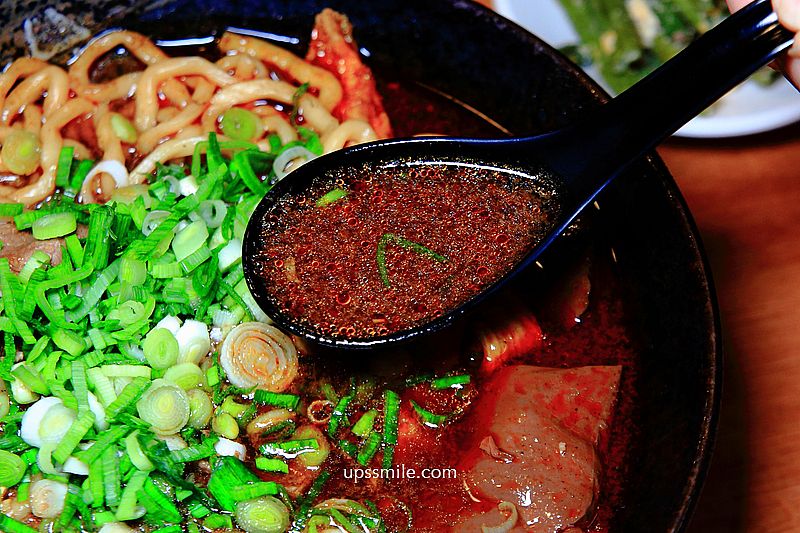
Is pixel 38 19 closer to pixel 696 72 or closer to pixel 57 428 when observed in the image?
pixel 57 428

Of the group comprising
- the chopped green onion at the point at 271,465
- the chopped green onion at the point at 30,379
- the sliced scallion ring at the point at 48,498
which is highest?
the chopped green onion at the point at 30,379

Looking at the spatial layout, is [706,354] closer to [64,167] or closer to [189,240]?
[189,240]

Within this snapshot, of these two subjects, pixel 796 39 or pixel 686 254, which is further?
pixel 686 254

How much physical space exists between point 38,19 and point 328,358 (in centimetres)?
161

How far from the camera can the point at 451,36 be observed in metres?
2.68

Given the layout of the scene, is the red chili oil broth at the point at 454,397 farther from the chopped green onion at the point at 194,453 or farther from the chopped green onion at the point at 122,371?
the chopped green onion at the point at 122,371

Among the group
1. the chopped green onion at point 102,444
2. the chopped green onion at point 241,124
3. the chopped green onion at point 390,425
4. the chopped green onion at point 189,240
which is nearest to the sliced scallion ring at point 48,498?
the chopped green onion at point 102,444

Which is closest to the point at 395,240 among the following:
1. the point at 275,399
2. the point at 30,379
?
the point at 275,399

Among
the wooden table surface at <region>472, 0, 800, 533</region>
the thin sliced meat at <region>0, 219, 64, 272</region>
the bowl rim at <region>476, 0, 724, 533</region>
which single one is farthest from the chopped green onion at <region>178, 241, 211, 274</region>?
the wooden table surface at <region>472, 0, 800, 533</region>

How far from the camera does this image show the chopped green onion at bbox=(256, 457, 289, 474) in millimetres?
2090

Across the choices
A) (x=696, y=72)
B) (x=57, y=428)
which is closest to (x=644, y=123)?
(x=696, y=72)

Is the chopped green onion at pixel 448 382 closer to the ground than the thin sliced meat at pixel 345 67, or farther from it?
closer to the ground

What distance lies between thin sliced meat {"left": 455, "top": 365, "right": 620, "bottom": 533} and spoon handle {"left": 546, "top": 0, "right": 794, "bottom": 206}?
1.76ft

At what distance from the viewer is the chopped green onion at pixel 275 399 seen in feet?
7.09
